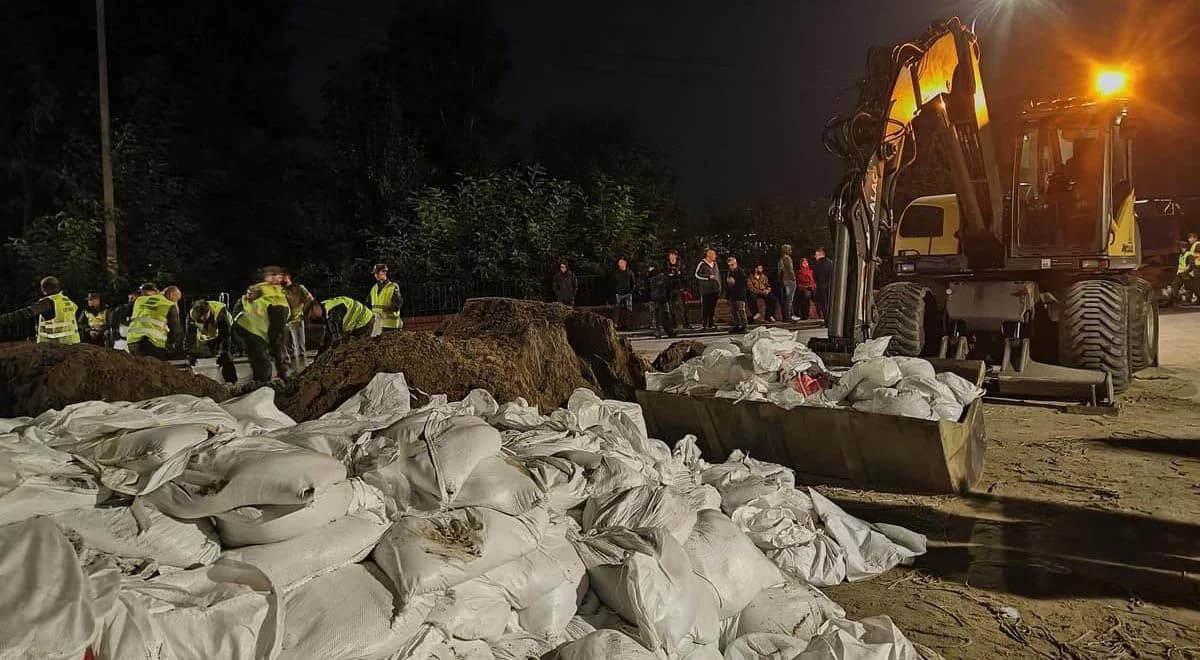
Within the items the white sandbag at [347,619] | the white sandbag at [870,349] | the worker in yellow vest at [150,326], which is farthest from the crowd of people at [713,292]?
the white sandbag at [347,619]

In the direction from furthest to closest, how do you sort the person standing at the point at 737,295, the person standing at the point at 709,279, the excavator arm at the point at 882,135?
1. the person standing at the point at 737,295
2. the person standing at the point at 709,279
3. the excavator arm at the point at 882,135

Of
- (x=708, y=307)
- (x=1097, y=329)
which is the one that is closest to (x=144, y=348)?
(x=1097, y=329)

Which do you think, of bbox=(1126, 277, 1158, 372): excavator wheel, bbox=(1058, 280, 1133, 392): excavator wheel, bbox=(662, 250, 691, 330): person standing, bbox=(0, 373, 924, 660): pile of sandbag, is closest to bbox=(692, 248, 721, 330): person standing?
bbox=(662, 250, 691, 330): person standing

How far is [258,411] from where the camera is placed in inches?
139

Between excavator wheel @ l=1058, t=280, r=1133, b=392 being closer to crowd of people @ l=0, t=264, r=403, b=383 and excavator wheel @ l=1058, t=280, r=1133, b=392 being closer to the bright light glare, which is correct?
the bright light glare

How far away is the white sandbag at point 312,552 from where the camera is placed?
2.26 metres

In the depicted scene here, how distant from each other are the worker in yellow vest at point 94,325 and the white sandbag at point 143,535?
1036 cm

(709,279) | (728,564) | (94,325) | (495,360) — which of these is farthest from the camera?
(709,279)

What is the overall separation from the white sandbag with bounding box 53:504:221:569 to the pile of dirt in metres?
2.65

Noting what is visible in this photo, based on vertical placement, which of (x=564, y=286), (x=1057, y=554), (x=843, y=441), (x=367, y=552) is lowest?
(x=1057, y=554)

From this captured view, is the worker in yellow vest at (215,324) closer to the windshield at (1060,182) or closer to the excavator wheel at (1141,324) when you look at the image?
the windshield at (1060,182)

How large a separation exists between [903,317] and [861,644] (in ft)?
18.1

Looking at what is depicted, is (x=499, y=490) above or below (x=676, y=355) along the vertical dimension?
below

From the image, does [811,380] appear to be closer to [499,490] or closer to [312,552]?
[499,490]
